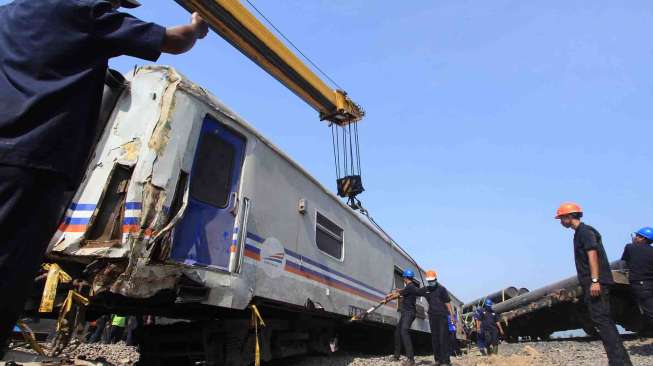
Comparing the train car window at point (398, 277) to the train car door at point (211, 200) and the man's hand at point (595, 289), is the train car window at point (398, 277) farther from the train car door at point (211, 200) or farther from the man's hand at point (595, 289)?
the train car door at point (211, 200)

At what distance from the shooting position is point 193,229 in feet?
14.0

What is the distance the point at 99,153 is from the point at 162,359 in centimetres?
257

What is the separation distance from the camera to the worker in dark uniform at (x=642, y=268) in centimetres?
591

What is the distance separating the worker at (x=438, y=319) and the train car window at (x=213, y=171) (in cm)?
482

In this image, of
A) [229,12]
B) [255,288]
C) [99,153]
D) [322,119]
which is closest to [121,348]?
[255,288]

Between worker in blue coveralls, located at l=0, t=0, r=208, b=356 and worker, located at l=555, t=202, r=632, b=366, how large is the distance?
4834mm

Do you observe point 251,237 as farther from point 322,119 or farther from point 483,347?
point 483,347

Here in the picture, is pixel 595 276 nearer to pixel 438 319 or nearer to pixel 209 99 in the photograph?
pixel 438 319

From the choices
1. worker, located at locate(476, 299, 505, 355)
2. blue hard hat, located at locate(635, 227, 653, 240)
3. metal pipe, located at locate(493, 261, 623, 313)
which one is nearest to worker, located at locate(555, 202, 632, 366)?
blue hard hat, located at locate(635, 227, 653, 240)

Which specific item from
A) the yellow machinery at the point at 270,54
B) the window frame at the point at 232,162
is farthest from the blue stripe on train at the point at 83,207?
the yellow machinery at the point at 270,54

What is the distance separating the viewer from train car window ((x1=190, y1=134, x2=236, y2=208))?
450 cm

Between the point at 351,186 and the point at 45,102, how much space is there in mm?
11529

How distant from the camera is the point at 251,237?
4926 millimetres

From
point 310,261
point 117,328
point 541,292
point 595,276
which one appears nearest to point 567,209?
point 595,276
